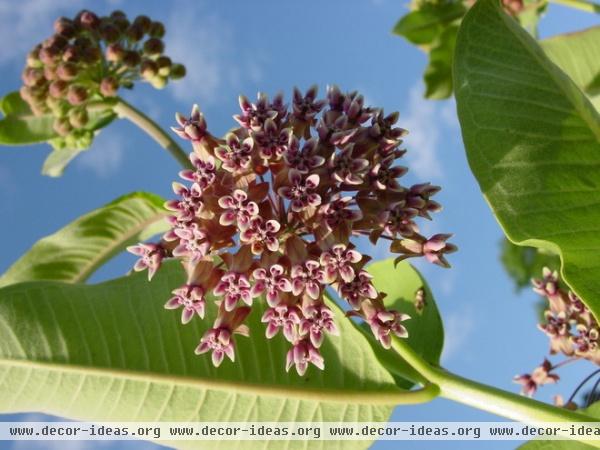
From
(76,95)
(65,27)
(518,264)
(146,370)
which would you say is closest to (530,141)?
(146,370)

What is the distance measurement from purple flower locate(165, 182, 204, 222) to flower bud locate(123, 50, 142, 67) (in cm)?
144

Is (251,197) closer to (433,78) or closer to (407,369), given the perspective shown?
(407,369)

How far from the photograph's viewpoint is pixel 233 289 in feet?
5.59

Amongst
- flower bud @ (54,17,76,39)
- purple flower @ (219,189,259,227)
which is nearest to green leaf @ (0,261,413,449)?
purple flower @ (219,189,259,227)

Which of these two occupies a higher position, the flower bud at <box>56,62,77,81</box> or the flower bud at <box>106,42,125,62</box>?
the flower bud at <box>106,42,125,62</box>

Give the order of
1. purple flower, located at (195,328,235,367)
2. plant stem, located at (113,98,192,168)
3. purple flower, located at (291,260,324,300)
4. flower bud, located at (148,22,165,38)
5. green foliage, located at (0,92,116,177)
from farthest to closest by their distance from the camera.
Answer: flower bud, located at (148,22,165,38) < green foliage, located at (0,92,116,177) < plant stem, located at (113,98,192,168) < purple flower, located at (195,328,235,367) < purple flower, located at (291,260,324,300)

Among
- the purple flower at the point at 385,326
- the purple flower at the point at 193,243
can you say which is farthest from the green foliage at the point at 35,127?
the purple flower at the point at 385,326

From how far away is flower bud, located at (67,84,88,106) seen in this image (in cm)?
282

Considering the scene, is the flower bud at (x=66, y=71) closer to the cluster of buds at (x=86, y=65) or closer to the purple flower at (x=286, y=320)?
the cluster of buds at (x=86, y=65)

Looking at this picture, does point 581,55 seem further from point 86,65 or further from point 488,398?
point 86,65

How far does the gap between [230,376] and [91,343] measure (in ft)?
1.28

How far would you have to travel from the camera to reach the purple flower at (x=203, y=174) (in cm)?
174

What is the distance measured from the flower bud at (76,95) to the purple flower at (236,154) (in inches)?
51.7

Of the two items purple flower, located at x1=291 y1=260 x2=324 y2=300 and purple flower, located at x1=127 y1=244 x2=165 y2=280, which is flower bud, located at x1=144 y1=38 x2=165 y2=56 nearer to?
purple flower, located at x1=127 y1=244 x2=165 y2=280
